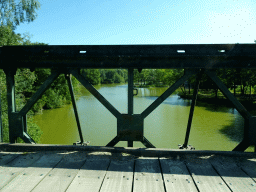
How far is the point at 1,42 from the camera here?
891 centimetres

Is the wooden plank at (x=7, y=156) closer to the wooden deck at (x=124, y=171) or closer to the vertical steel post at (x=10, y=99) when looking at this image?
the wooden deck at (x=124, y=171)

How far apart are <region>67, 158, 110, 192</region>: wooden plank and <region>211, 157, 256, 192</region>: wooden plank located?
993 mm

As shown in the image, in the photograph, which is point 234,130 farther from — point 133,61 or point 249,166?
point 133,61

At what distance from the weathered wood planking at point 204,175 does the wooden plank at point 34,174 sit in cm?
125

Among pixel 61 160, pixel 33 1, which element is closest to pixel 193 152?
pixel 61 160

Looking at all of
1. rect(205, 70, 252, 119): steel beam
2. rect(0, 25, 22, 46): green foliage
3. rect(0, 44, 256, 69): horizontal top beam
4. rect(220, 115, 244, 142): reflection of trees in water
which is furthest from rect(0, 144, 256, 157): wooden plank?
rect(220, 115, 244, 142): reflection of trees in water

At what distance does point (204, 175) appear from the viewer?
168 centimetres

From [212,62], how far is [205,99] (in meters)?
27.0

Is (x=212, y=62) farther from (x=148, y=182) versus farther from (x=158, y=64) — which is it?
(x=148, y=182)

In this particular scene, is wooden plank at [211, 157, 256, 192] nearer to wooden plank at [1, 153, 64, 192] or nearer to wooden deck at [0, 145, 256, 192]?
wooden deck at [0, 145, 256, 192]

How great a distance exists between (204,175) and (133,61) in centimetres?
127

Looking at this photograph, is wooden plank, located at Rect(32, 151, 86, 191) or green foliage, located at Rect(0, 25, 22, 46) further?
green foliage, located at Rect(0, 25, 22, 46)

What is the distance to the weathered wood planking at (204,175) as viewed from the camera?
1.50m

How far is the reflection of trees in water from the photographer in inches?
490
